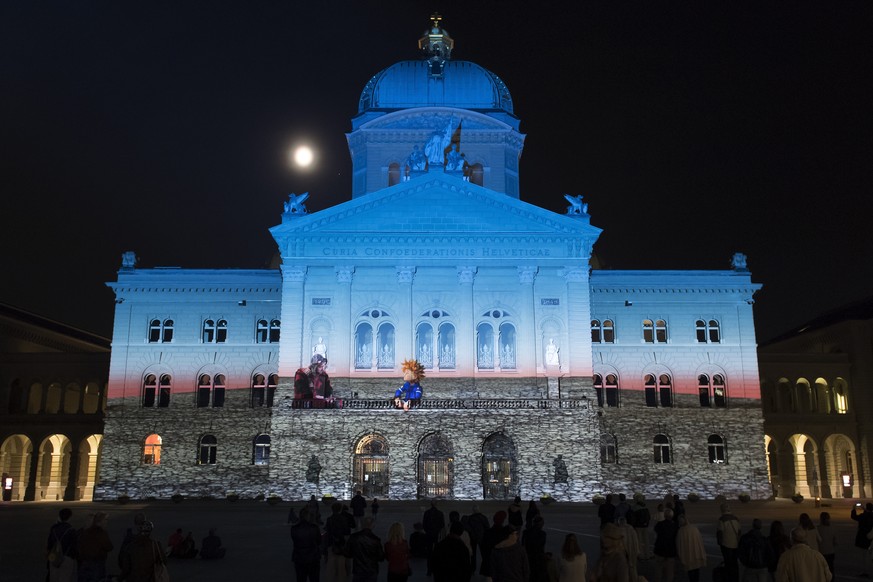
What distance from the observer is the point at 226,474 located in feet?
186

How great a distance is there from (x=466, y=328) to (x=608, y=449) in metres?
13.4

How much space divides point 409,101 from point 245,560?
47753 mm

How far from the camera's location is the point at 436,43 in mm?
72562

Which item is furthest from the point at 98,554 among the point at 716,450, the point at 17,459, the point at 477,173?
the point at 17,459

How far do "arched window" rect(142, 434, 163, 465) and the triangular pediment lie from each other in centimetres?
1627

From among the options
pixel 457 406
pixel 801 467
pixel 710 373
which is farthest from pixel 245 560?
pixel 801 467

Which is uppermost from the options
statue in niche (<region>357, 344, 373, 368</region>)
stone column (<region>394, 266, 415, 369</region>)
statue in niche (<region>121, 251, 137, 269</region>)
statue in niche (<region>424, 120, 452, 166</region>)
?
statue in niche (<region>424, 120, 452, 166</region>)

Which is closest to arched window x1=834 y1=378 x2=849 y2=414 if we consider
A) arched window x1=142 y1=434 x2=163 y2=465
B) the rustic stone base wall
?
the rustic stone base wall

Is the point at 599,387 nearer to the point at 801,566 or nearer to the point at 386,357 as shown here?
the point at 386,357

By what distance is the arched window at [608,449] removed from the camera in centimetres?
5747

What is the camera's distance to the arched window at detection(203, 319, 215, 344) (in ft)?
196

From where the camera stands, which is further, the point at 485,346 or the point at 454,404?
the point at 485,346

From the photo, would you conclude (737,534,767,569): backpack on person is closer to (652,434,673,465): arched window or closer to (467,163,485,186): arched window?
(652,434,673,465): arched window

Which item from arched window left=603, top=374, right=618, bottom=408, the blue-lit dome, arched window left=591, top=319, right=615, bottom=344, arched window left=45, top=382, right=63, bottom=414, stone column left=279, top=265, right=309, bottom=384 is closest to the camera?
stone column left=279, top=265, right=309, bottom=384
